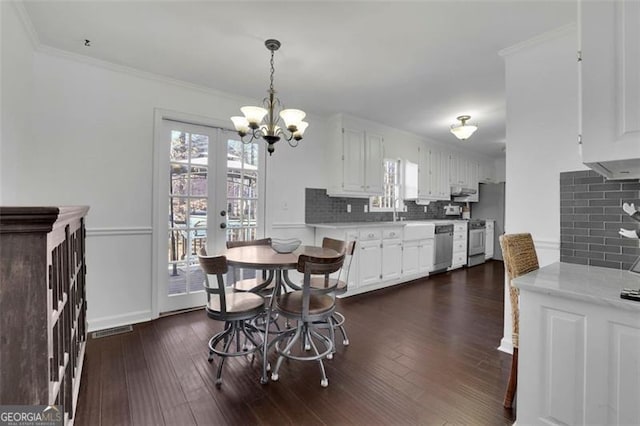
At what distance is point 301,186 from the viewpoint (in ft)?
13.2

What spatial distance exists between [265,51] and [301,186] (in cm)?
188

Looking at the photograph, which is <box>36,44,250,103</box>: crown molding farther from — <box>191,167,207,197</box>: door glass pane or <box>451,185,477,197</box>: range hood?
<box>451,185,477,197</box>: range hood

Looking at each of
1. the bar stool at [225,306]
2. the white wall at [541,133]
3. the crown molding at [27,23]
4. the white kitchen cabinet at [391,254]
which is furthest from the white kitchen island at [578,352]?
the crown molding at [27,23]

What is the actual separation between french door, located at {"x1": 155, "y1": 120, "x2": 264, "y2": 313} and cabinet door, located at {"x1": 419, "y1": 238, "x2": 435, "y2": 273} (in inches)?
111

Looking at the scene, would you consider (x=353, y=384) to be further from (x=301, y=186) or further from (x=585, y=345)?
(x=301, y=186)

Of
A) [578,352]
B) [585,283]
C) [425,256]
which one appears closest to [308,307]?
[578,352]

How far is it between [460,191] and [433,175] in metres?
1.12

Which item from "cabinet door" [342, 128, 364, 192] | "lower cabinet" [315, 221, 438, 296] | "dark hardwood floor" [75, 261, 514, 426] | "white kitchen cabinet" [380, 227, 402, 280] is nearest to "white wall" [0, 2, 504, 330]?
"dark hardwood floor" [75, 261, 514, 426]

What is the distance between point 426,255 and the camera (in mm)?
4820

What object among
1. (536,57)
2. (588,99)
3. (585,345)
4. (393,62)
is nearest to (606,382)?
(585,345)

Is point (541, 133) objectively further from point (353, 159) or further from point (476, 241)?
point (476, 241)

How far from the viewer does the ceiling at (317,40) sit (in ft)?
6.31

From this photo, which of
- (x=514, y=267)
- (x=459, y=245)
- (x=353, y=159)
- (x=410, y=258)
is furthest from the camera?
(x=459, y=245)

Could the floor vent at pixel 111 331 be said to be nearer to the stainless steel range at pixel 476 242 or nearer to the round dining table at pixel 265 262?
the round dining table at pixel 265 262
